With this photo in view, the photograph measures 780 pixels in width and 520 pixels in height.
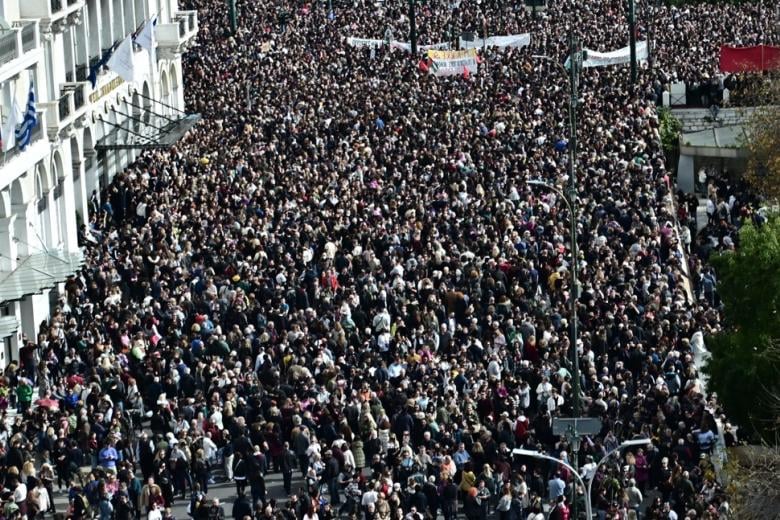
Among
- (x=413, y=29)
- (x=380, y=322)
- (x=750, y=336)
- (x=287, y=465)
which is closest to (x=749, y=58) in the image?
(x=413, y=29)

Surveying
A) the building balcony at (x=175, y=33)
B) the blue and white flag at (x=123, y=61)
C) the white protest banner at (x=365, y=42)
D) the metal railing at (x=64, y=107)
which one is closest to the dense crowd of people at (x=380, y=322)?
the building balcony at (x=175, y=33)

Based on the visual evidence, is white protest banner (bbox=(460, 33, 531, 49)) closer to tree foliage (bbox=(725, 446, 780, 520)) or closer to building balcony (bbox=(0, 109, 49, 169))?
building balcony (bbox=(0, 109, 49, 169))

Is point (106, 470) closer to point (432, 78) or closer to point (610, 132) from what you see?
point (610, 132)

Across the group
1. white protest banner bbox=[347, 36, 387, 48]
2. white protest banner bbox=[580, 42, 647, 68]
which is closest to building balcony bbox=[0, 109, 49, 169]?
white protest banner bbox=[580, 42, 647, 68]

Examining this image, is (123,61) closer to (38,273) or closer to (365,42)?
(38,273)

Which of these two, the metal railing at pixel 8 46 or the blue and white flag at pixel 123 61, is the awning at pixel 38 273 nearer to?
the metal railing at pixel 8 46

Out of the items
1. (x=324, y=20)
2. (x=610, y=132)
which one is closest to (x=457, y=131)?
(x=610, y=132)
